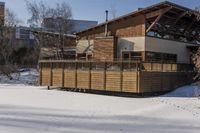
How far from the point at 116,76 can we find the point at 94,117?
8.78 metres

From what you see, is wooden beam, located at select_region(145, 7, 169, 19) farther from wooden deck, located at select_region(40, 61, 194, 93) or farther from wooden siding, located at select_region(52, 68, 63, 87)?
wooden siding, located at select_region(52, 68, 63, 87)

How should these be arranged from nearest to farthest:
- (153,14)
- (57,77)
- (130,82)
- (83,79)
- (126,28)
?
(130,82), (83,79), (57,77), (153,14), (126,28)

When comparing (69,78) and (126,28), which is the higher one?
(126,28)

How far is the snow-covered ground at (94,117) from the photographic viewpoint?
1063cm

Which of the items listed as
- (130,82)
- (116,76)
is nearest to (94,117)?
(130,82)

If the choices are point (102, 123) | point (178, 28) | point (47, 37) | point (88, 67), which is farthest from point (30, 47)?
point (102, 123)

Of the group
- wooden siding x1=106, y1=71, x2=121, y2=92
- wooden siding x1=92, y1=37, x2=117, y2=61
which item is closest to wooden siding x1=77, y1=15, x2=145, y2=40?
wooden siding x1=92, y1=37, x2=117, y2=61

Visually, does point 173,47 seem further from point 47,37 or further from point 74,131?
point 74,131

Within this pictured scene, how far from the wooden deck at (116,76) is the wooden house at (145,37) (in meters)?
2.79

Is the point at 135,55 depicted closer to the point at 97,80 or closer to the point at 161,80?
the point at 161,80

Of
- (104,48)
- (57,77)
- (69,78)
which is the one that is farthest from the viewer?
(104,48)

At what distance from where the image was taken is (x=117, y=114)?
44.6ft

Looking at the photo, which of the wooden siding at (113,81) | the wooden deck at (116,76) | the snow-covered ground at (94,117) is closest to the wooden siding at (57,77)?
the wooden deck at (116,76)

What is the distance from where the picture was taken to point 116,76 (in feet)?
70.2
